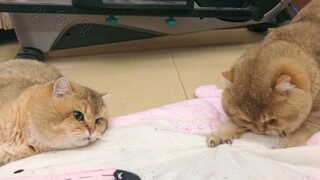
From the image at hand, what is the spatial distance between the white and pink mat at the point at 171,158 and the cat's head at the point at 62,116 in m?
0.08

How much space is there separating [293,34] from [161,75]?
96 centimetres

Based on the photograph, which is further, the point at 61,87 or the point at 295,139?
the point at 295,139

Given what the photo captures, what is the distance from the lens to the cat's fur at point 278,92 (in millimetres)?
1496

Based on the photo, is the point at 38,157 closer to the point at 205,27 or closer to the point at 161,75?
the point at 161,75

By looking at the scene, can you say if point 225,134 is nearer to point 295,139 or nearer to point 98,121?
point 295,139

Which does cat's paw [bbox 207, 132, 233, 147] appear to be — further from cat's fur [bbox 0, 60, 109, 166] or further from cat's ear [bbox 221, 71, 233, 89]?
cat's fur [bbox 0, 60, 109, 166]

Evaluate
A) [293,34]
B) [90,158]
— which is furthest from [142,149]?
[293,34]

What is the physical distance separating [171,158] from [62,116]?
17.8 inches

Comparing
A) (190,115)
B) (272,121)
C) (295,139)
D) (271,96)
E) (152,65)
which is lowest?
(152,65)

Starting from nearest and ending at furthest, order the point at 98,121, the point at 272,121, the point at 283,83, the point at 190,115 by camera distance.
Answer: the point at 283,83 < the point at 272,121 < the point at 98,121 < the point at 190,115

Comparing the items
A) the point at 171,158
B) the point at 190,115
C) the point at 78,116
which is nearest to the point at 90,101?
the point at 78,116

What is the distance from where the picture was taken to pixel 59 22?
Answer: 2.63m

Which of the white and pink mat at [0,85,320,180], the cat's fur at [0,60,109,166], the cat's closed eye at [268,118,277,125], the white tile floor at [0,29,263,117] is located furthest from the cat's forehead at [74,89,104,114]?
the cat's closed eye at [268,118,277,125]

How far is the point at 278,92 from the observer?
1.48 m
